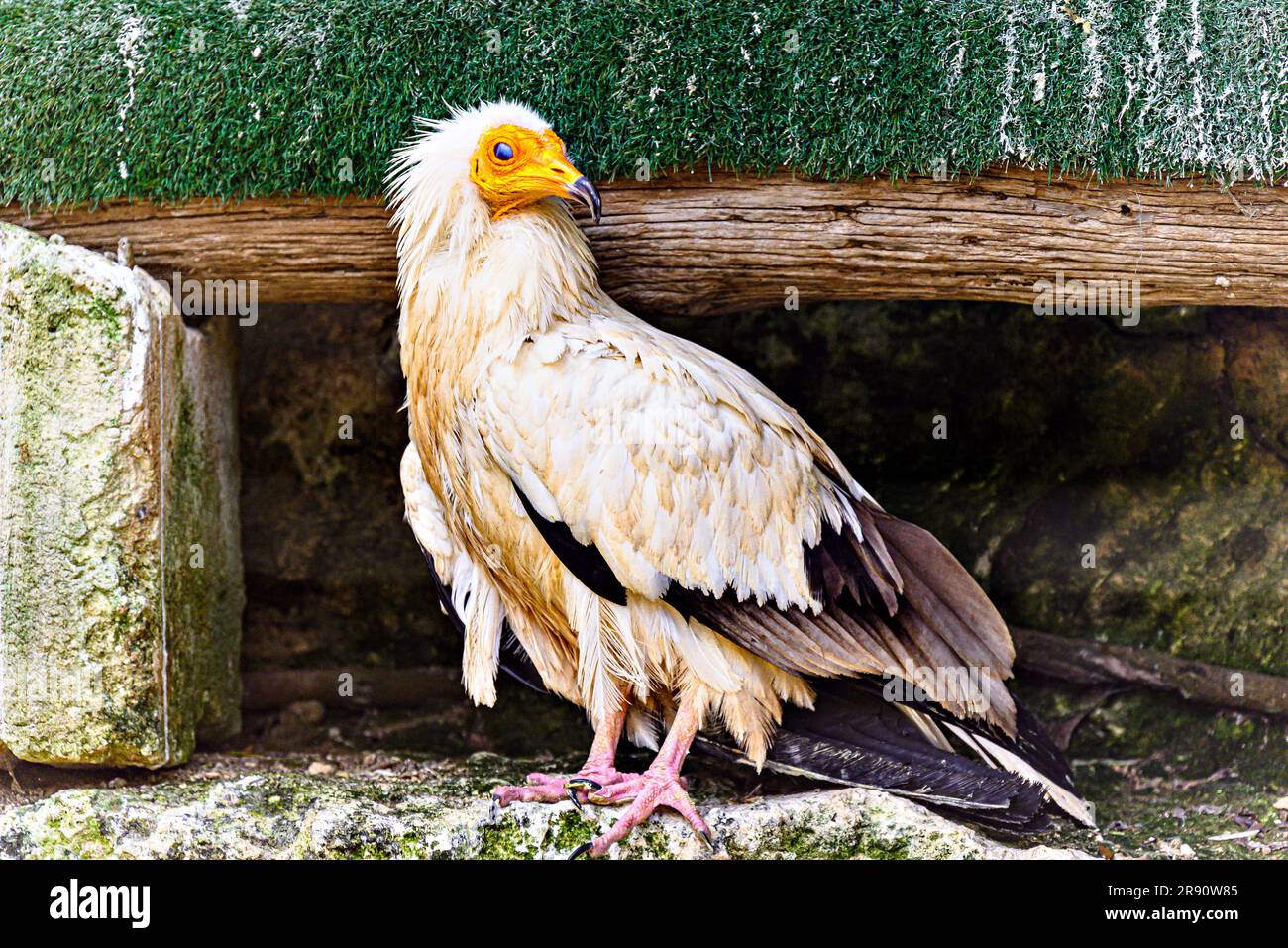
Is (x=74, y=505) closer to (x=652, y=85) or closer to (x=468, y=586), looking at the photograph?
(x=468, y=586)

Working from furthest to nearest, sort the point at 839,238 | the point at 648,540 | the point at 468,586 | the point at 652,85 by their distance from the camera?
the point at 468,586 < the point at 839,238 < the point at 652,85 < the point at 648,540

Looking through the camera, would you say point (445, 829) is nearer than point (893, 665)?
Yes

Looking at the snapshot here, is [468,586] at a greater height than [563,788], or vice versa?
[468,586]

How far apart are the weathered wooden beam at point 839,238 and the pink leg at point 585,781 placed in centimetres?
144

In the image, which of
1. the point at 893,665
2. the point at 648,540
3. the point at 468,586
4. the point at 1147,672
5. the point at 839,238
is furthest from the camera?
the point at 1147,672

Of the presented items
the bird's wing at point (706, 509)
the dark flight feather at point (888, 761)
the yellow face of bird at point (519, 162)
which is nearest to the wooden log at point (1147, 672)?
the dark flight feather at point (888, 761)

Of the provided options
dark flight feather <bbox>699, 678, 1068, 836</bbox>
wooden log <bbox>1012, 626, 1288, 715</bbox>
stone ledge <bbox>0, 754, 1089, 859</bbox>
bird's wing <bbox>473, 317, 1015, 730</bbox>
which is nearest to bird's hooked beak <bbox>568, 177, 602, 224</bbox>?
bird's wing <bbox>473, 317, 1015, 730</bbox>

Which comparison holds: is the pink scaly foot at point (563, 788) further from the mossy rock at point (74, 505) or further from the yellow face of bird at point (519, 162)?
the yellow face of bird at point (519, 162)

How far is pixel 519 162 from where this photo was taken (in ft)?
11.2

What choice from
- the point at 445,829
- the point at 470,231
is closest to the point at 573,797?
the point at 445,829

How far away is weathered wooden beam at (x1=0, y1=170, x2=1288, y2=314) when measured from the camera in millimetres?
3715

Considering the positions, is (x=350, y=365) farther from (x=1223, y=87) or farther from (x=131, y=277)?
(x=1223, y=87)

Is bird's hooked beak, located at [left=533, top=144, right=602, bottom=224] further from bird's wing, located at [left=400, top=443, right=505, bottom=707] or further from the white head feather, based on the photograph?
bird's wing, located at [left=400, top=443, right=505, bottom=707]

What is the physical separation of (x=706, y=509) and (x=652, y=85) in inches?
53.6
